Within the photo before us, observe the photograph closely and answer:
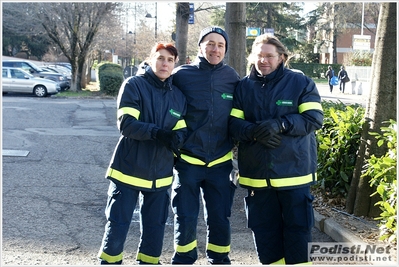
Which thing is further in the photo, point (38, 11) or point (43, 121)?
point (38, 11)

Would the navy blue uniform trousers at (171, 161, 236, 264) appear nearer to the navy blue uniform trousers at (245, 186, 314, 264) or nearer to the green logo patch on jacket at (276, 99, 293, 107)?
the navy blue uniform trousers at (245, 186, 314, 264)

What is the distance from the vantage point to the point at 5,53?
202ft

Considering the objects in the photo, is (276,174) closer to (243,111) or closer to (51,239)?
(243,111)

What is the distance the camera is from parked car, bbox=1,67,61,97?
26859 millimetres

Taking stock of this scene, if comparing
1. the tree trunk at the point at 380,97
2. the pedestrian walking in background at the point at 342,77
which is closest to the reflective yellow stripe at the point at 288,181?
the tree trunk at the point at 380,97

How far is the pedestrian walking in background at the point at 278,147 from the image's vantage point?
4.43 metres

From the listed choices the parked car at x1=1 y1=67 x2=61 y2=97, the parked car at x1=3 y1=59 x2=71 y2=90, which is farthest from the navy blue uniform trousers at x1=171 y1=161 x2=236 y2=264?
the parked car at x1=3 y1=59 x2=71 y2=90

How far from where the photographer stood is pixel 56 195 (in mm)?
7543

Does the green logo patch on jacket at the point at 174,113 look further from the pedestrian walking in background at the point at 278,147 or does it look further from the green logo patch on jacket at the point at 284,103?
the green logo patch on jacket at the point at 284,103

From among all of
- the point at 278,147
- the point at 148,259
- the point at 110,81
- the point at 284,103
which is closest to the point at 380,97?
the point at 284,103

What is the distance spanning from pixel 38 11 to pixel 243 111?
2739cm

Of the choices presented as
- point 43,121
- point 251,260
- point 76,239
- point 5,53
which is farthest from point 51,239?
point 5,53

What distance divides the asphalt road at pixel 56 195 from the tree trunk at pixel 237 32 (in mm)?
3065

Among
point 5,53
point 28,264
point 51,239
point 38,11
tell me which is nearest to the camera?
point 28,264
